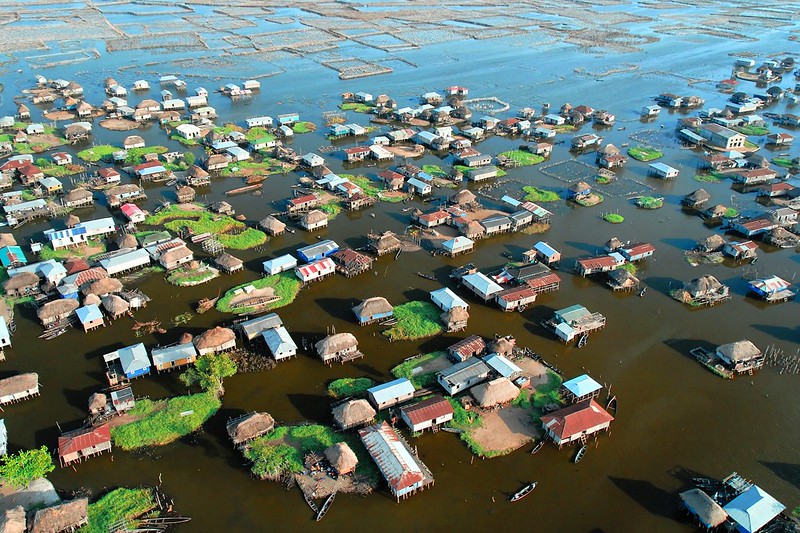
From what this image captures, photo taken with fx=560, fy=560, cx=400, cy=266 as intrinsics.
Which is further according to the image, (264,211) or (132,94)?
(132,94)

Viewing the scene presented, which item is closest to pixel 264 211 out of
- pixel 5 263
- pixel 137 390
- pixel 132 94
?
pixel 5 263

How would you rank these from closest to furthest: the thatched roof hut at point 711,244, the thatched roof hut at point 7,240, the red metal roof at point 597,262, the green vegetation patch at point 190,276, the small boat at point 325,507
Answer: the small boat at point 325,507 → the green vegetation patch at point 190,276 → the red metal roof at point 597,262 → the thatched roof hut at point 7,240 → the thatched roof hut at point 711,244

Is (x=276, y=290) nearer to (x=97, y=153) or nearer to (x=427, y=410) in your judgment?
(x=427, y=410)

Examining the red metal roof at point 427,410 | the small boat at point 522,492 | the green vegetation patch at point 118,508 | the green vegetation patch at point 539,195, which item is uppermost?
the green vegetation patch at point 539,195

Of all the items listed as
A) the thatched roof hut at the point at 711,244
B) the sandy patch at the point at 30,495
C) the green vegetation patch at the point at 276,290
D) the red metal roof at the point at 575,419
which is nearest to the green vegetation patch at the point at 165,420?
the sandy patch at the point at 30,495

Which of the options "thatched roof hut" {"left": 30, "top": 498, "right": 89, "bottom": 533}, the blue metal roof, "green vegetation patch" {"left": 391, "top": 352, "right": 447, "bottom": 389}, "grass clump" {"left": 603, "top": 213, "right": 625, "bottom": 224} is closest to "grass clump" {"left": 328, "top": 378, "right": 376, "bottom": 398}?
the blue metal roof

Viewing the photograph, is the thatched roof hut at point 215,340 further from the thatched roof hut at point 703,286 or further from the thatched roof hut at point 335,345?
the thatched roof hut at point 703,286

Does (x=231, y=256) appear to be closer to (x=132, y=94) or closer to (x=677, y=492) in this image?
(x=677, y=492)
